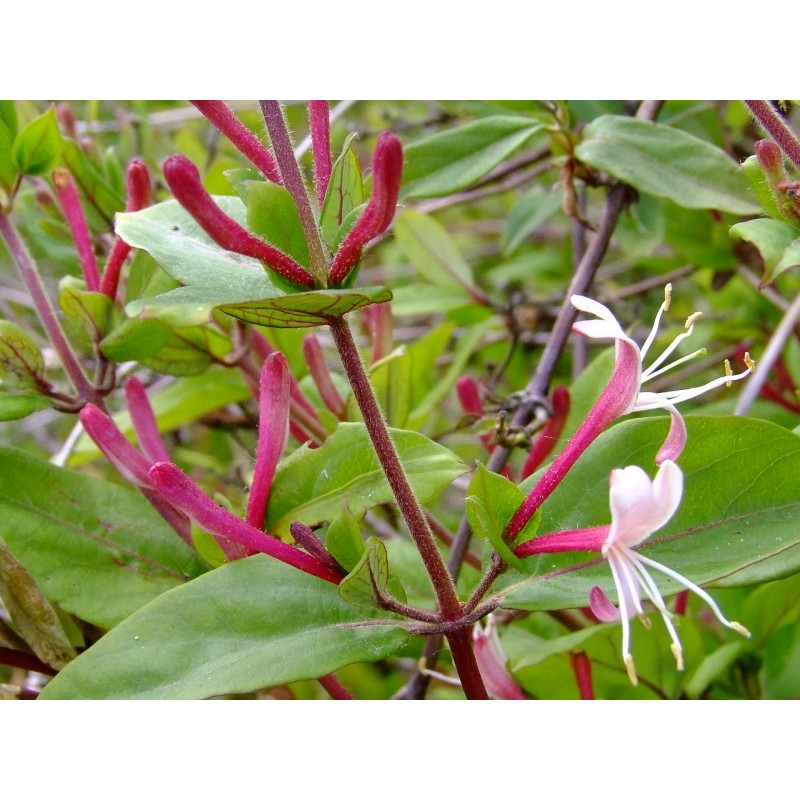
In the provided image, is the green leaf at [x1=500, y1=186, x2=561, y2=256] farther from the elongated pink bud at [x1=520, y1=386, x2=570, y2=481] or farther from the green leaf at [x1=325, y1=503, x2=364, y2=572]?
the green leaf at [x1=325, y1=503, x2=364, y2=572]

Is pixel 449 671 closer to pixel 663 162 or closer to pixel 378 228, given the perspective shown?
pixel 663 162

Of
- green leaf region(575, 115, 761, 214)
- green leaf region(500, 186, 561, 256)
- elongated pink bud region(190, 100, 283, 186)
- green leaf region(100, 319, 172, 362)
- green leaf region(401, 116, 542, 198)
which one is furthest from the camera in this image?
green leaf region(500, 186, 561, 256)

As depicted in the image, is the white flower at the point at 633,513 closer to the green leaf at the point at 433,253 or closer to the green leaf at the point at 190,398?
the green leaf at the point at 190,398

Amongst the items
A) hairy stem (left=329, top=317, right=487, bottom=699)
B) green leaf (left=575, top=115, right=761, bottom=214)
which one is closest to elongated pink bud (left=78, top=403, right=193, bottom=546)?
hairy stem (left=329, top=317, right=487, bottom=699)

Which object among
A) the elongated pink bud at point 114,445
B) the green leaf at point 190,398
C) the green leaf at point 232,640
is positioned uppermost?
the green leaf at point 190,398

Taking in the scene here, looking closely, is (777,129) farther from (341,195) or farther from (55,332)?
(55,332)

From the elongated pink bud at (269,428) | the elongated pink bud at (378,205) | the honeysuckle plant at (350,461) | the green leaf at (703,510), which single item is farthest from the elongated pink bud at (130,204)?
the green leaf at (703,510)

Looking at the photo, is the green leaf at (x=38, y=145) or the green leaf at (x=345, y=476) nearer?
the green leaf at (x=345, y=476)
